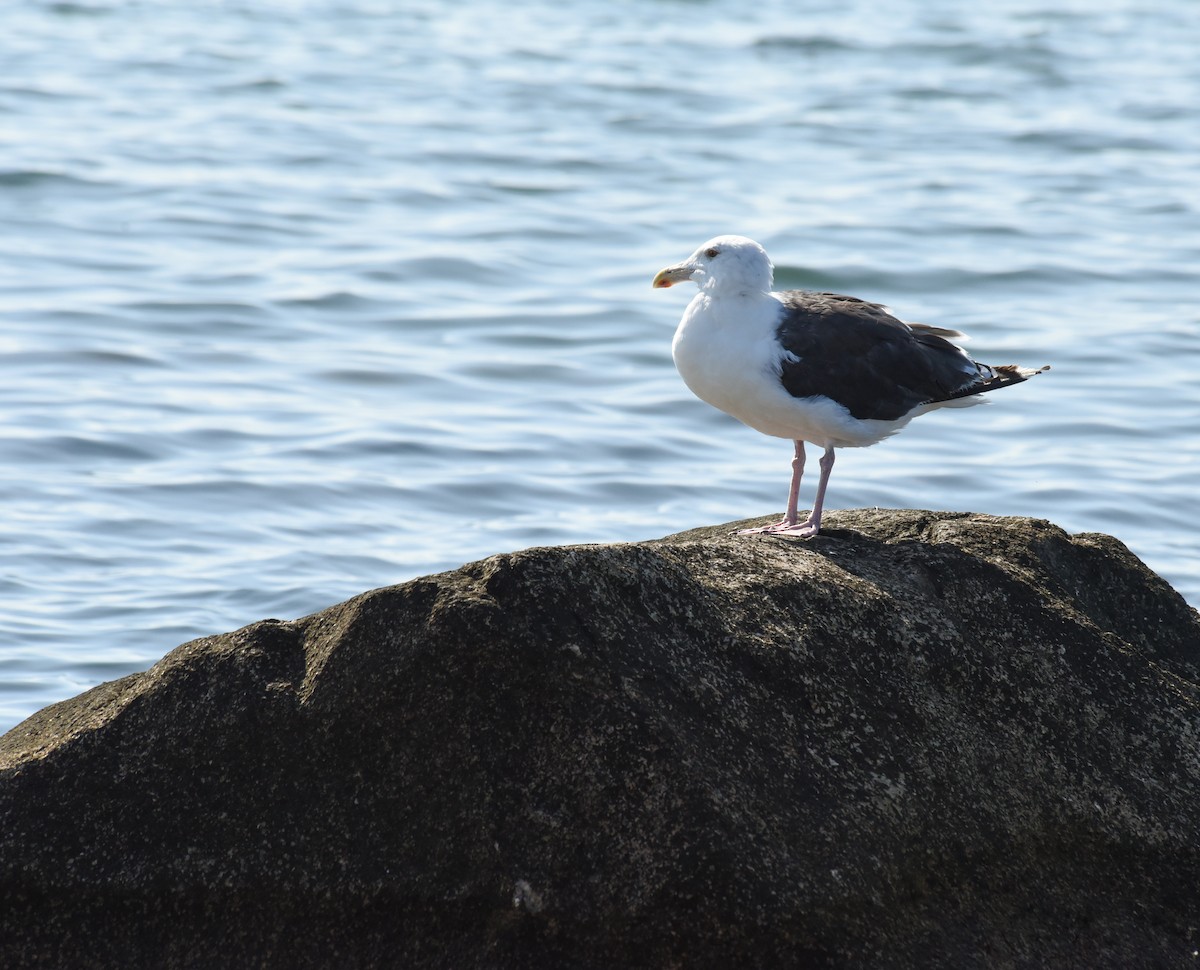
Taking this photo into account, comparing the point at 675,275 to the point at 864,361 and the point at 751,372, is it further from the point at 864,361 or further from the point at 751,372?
the point at 864,361

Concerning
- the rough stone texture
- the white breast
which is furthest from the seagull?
the rough stone texture

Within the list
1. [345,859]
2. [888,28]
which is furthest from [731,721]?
[888,28]

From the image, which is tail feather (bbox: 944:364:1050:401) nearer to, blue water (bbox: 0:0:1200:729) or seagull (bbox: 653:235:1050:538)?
seagull (bbox: 653:235:1050:538)

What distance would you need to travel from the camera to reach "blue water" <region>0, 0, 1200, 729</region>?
1062 centimetres

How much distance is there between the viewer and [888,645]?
4.74 m

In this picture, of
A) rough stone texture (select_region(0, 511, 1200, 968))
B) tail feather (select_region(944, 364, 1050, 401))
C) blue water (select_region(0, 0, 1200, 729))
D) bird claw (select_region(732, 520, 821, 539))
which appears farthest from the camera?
blue water (select_region(0, 0, 1200, 729))

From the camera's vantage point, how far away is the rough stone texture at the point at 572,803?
13.5 ft

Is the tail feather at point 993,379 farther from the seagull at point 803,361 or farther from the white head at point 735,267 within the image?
the white head at point 735,267

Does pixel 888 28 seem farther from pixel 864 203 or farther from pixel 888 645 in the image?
pixel 888 645

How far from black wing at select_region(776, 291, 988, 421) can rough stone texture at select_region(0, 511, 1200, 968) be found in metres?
1.88

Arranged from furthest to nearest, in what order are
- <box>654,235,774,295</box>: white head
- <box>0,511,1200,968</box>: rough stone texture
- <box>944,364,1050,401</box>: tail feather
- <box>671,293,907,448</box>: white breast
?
<box>944,364,1050,401</box>: tail feather → <box>654,235,774,295</box>: white head → <box>671,293,907,448</box>: white breast → <box>0,511,1200,968</box>: rough stone texture

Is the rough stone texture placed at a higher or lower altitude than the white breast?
lower

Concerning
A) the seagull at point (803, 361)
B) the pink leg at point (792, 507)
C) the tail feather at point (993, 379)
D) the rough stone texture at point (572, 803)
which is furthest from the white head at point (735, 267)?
the rough stone texture at point (572, 803)

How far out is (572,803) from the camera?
163 inches
